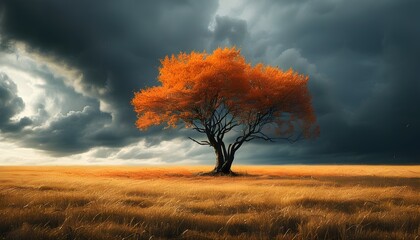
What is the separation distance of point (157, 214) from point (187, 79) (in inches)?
1089

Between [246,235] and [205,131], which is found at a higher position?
[205,131]

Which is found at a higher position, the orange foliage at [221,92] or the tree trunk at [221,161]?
the orange foliage at [221,92]

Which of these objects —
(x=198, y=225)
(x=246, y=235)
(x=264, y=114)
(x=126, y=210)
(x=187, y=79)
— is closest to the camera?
(x=246, y=235)

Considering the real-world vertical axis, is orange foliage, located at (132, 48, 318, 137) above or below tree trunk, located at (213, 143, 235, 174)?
above

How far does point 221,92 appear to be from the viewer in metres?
36.2

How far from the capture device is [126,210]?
Result: 9.20 metres

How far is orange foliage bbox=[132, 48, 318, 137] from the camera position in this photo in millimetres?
35469

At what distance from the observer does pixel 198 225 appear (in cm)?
Result: 816

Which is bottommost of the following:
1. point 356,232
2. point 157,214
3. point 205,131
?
point 356,232

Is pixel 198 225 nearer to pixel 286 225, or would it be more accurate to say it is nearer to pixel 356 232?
pixel 286 225

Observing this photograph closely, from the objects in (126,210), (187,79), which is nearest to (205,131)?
(187,79)

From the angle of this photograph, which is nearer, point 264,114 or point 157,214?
point 157,214

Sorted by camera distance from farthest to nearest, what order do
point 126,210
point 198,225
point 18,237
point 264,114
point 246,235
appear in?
point 264,114 < point 126,210 < point 198,225 < point 246,235 < point 18,237

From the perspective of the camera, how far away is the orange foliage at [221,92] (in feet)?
116
